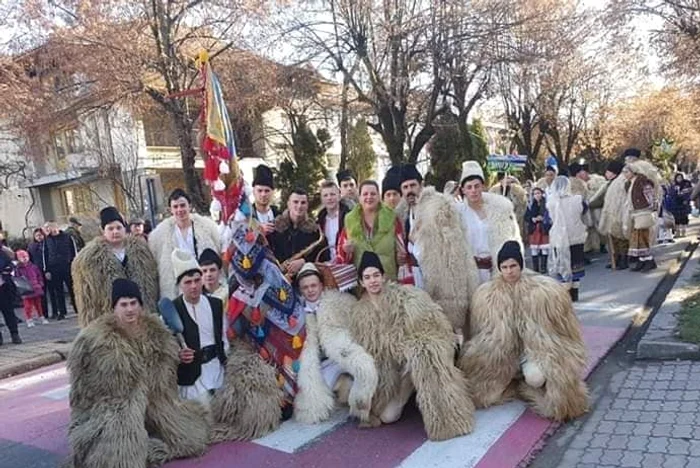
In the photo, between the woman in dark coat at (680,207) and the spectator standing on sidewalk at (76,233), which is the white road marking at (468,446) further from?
the woman in dark coat at (680,207)

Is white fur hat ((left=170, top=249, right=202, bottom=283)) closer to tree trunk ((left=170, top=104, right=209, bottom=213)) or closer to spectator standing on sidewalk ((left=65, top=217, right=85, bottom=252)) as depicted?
spectator standing on sidewalk ((left=65, top=217, right=85, bottom=252))

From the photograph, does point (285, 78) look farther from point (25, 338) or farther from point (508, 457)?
point (508, 457)

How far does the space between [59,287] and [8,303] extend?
A: 90.8 inches

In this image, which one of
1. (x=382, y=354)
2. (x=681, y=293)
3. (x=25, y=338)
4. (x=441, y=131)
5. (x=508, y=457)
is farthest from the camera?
(x=441, y=131)

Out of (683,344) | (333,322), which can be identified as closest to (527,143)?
(683,344)

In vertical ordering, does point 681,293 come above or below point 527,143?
below

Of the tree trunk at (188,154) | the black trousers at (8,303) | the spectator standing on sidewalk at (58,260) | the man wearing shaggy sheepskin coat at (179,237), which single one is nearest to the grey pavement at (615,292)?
the man wearing shaggy sheepskin coat at (179,237)

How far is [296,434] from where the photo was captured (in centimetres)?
429

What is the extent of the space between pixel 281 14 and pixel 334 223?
33.5ft

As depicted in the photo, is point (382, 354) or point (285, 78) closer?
point (382, 354)

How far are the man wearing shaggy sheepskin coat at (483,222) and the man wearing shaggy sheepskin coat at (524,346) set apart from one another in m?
0.46

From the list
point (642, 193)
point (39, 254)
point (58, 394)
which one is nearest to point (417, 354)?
point (58, 394)

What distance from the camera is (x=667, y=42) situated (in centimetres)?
1638

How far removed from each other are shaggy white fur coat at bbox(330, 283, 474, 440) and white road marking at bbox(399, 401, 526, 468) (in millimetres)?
83
